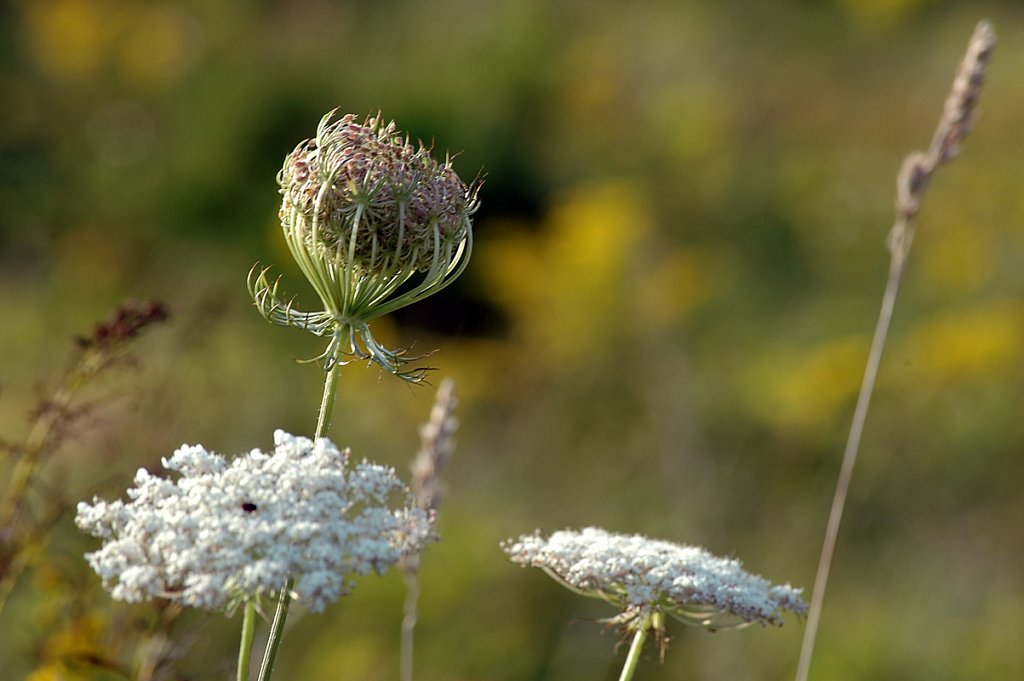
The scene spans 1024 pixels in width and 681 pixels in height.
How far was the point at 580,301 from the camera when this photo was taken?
8.76 m

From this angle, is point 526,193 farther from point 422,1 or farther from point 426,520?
point 426,520

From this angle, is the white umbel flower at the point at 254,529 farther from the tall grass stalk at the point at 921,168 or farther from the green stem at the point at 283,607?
the tall grass stalk at the point at 921,168

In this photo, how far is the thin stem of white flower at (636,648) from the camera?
1661mm

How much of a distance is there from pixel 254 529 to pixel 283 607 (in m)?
0.14

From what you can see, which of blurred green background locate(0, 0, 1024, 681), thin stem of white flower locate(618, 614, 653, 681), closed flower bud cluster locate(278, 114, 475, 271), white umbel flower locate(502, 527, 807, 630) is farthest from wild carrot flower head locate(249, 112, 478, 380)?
blurred green background locate(0, 0, 1024, 681)

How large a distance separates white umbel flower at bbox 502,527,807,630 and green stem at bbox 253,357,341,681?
1.23 feet

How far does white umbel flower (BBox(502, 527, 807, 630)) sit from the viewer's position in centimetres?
164

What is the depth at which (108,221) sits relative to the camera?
12.1 meters

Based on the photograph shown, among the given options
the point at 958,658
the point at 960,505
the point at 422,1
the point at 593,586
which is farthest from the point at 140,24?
the point at 593,586

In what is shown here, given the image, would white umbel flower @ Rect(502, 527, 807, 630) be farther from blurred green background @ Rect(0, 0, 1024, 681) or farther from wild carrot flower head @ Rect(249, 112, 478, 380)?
blurred green background @ Rect(0, 0, 1024, 681)

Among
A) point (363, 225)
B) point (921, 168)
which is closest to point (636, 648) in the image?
point (363, 225)

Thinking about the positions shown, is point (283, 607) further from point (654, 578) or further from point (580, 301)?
point (580, 301)

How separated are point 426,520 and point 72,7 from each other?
14288 mm

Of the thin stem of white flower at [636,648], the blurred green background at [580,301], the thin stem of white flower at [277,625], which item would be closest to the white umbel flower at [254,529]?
the thin stem of white flower at [277,625]
